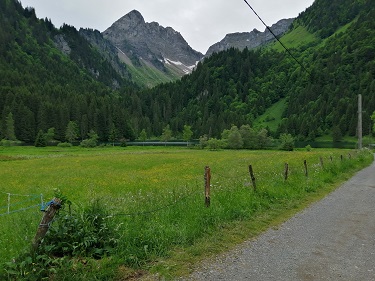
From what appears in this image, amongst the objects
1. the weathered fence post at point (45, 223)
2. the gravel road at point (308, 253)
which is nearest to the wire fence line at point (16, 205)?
the weathered fence post at point (45, 223)

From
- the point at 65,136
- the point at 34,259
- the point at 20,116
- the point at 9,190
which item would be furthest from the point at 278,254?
the point at 20,116

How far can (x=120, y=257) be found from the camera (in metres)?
7.62

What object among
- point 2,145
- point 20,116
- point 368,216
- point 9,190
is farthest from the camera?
point 20,116

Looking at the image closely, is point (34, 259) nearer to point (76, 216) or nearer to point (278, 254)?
point (76, 216)

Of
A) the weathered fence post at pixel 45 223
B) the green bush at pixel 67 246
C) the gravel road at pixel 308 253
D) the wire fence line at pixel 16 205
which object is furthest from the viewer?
the wire fence line at pixel 16 205

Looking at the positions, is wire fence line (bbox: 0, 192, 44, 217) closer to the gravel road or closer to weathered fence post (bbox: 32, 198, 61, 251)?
weathered fence post (bbox: 32, 198, 61, 251)

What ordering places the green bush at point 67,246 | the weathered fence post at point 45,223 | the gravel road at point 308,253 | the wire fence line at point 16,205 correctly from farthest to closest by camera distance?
the wire fence line at point 16,205, the gravel road at point 308,253, the weathered fence post at point 45,223, the green bush at point 67,246

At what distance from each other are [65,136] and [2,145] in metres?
37.2

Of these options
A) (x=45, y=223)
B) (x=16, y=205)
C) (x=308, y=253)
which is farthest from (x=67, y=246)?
(x=16, y=205)

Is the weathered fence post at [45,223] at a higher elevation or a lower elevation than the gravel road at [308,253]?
higher

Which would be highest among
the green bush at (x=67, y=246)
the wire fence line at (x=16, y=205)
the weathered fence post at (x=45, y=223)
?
the weathered fence post at (x=45, y=223)

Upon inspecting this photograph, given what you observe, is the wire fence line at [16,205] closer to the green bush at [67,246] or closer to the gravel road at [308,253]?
the green bush at [67,246]

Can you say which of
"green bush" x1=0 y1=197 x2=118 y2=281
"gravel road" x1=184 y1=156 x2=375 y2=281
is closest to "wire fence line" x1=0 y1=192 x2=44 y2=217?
"green bush" x1=0 y1=197 x2=118 y2=281

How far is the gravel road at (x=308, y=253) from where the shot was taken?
291 inches
